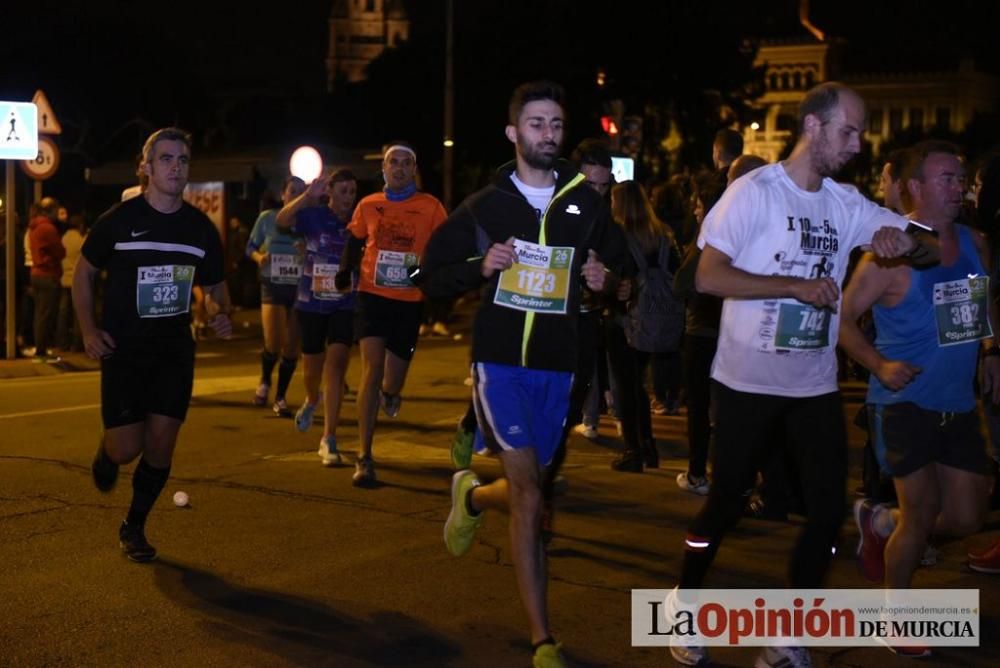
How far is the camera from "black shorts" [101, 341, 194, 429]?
24.0 feet

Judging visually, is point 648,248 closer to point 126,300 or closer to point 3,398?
point 126,300

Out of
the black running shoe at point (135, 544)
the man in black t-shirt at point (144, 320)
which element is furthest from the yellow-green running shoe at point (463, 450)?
the black running shoe at point (135, 544)

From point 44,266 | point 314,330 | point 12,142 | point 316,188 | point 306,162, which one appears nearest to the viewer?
point 316,188

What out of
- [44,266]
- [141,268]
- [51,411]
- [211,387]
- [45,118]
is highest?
[45,118]

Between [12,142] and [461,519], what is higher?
[12,142]

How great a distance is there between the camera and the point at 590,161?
1011 cm

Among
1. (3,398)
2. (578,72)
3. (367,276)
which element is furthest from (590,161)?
(578,72)

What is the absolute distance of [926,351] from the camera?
6051 mm

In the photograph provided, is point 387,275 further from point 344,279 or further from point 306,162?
point 306,162

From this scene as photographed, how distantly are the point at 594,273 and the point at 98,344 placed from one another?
2.68m

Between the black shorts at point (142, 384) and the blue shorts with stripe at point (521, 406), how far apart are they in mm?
2104

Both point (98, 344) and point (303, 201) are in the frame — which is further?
point (303, 201)

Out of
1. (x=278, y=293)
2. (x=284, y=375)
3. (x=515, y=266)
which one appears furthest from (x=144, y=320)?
(x=278, y=293)

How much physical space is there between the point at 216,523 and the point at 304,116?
10547 cm
